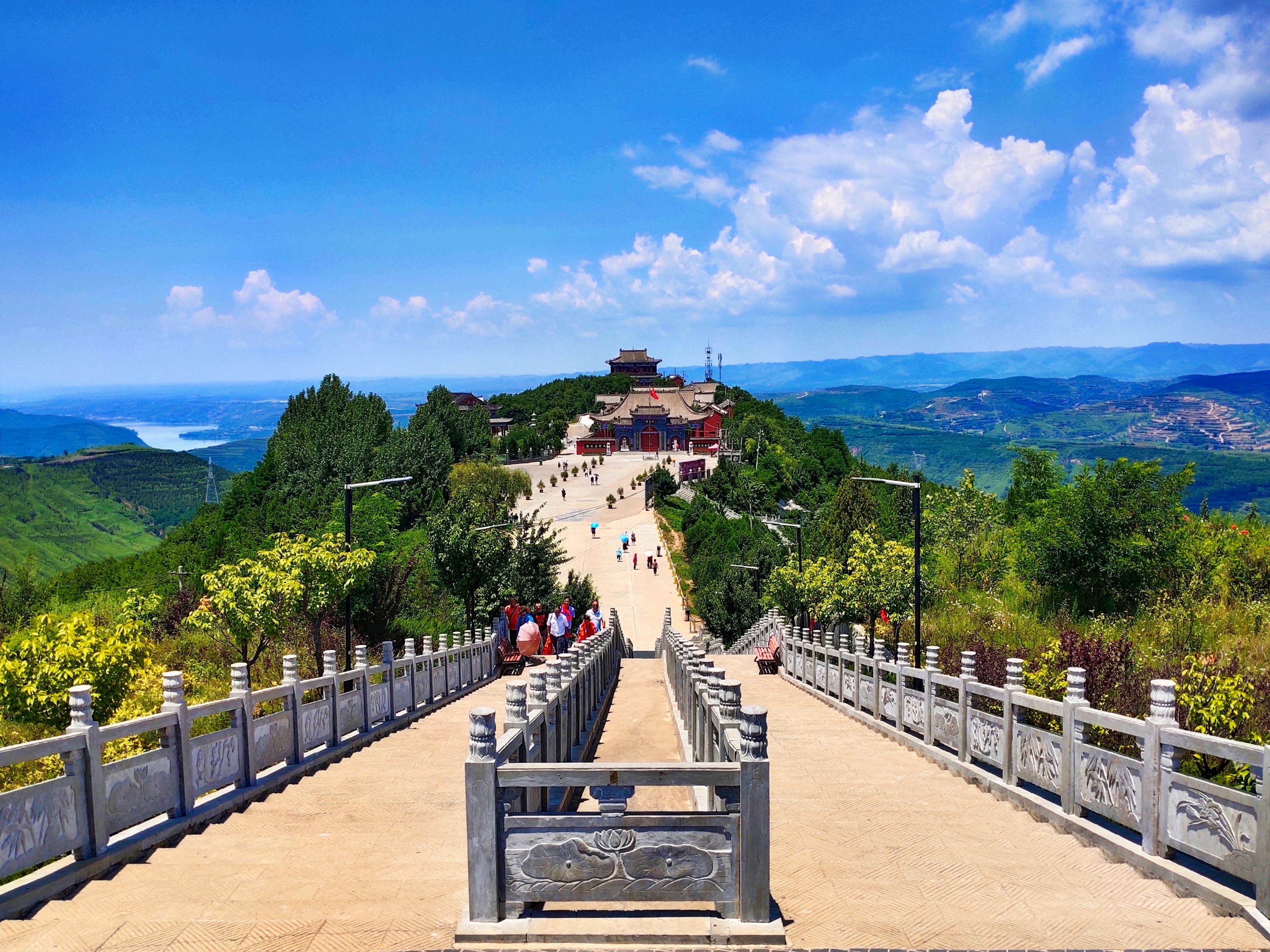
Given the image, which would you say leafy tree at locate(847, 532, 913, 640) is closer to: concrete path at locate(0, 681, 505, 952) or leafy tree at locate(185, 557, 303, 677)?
leafy tree at locate(185, 557, 303, 677)

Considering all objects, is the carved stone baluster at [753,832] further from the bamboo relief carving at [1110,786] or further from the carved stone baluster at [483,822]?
the bamboo relief carving at [1110,786]

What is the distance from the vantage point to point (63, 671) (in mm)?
11234

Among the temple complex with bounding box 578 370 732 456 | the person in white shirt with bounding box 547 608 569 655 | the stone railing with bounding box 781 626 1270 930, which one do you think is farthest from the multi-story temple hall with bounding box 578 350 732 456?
the stone railing with bounding box 781 626 1270 930

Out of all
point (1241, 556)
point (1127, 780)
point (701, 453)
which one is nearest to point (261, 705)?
point (1127, 780)

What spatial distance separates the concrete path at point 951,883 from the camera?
16.8ft

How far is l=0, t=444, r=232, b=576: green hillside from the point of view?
131 metres

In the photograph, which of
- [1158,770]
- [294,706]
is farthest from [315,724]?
[1158,770]

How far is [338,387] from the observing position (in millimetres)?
94625

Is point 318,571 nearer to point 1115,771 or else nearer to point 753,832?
point 1115,771

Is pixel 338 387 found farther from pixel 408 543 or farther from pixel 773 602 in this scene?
pixel 773 602

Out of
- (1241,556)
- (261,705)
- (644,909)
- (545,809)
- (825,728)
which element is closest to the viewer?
(644,909)

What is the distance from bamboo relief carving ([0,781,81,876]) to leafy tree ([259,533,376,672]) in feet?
51.9

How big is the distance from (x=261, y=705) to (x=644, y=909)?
30.0ft

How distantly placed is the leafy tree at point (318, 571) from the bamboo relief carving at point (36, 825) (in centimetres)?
1582
